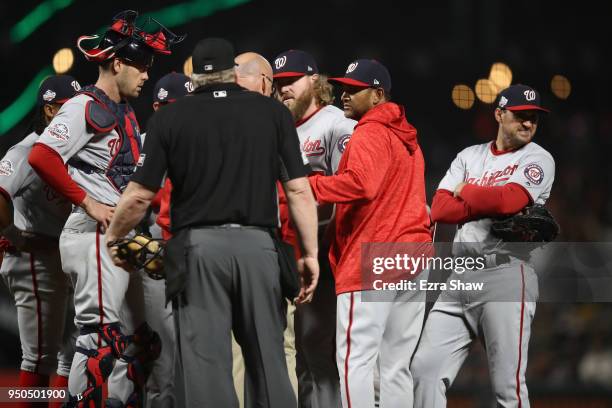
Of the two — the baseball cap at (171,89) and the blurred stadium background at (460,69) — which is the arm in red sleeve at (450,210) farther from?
the blurred stadium background at (460,69)

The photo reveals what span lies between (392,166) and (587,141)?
181 inches

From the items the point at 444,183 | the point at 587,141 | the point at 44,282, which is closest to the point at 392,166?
the point at 444,183

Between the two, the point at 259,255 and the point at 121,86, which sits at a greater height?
the point at 121,86

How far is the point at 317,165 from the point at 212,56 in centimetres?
134

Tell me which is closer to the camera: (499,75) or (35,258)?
(35,258)

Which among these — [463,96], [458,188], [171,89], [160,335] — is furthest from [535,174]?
[463,96]

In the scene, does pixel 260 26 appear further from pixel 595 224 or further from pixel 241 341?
pixel 241 341

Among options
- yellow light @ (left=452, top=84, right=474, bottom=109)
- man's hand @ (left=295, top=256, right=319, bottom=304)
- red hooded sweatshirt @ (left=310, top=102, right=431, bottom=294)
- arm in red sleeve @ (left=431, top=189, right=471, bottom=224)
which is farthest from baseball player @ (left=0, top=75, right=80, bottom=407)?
yellow light @ (left=452, top=84, right=474, bottom=109)

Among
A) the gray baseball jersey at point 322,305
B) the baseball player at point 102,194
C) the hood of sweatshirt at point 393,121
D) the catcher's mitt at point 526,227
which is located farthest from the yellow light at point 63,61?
the catcher's mitt at point 526,227

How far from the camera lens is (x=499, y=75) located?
6902 mm

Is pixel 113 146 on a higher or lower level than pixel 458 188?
higher

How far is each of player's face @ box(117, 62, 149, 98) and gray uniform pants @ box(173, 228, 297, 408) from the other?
45.7 inches

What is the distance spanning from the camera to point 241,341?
3.21m

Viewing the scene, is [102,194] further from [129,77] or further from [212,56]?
[212,56]
